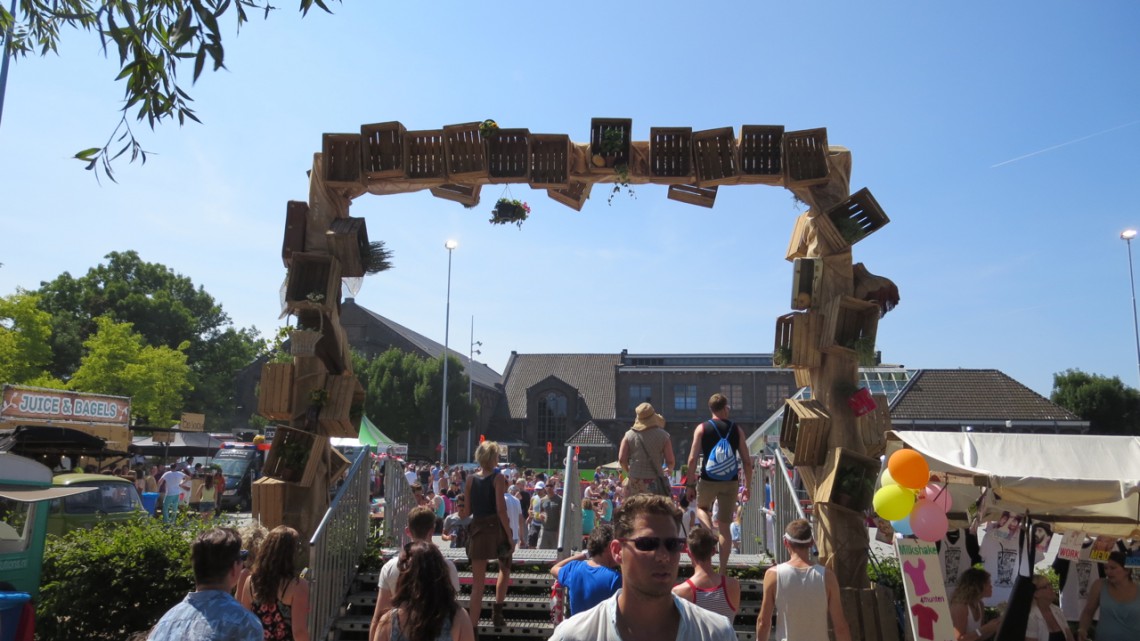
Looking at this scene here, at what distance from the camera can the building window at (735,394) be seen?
2674 inches

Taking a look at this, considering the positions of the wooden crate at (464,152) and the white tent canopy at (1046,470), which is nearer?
the white tent canopy at (1046,470)

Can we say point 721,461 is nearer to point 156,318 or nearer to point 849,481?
point 849,481

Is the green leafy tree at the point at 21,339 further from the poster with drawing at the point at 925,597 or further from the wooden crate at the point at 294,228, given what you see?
the poster with drawing at the point at 925,597

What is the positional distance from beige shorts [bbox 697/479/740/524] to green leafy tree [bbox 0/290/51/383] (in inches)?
1581

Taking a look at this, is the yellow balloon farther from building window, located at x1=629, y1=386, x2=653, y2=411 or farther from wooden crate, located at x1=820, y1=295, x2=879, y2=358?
building window, located at x1=629, y1=386, x2=653, y2=411

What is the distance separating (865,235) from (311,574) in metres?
6.61

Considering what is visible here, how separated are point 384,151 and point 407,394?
49224 millimetres

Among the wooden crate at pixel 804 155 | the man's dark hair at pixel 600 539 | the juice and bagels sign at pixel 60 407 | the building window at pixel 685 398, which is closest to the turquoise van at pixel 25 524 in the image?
the man's dark hair at pixel 600 539

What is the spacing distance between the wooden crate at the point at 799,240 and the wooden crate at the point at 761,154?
22.5 inches

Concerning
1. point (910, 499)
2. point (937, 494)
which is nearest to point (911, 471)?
point (910, 499)

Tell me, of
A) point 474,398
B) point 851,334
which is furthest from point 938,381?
point 851,334

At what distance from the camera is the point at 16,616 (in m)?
6.02

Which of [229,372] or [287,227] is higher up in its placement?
→ [229,372]

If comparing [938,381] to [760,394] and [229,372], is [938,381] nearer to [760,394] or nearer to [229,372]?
[760,394]
